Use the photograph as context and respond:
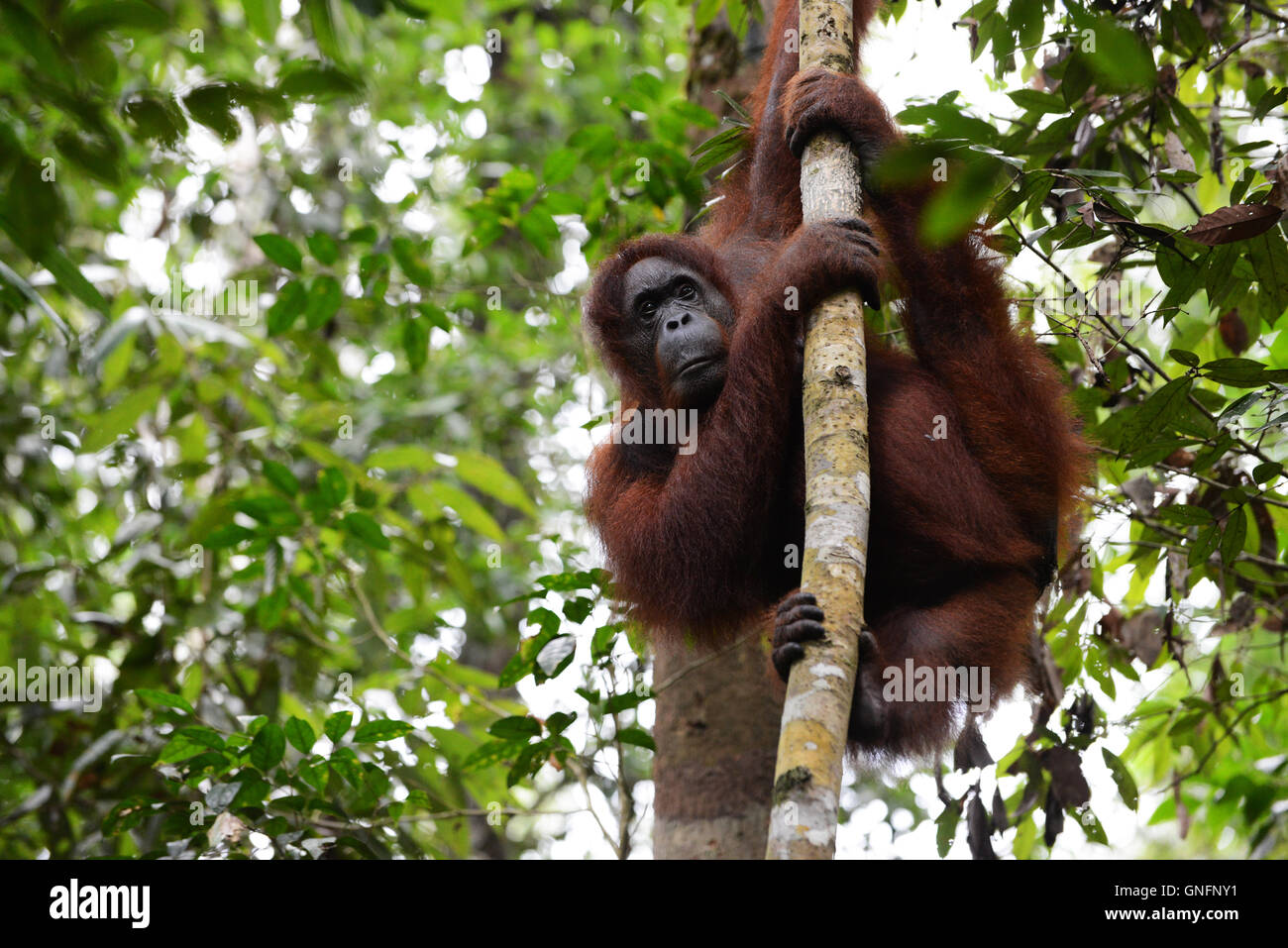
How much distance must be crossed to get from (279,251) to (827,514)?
3.38m

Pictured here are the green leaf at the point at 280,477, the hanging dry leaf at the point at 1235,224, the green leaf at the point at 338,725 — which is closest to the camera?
the hanging dry leaf at the point at 1235,224

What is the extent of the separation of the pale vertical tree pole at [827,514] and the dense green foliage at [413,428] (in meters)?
0.43

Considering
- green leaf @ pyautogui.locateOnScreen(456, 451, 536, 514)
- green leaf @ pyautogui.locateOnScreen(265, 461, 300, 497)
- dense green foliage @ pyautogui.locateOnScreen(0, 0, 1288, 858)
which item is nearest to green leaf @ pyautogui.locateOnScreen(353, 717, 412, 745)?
dense green foliage @ pyautogui.locateOnScreen(0, 0, 1288, 858)

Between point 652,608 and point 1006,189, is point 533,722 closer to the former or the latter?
point 652,608

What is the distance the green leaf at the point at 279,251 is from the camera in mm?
4855

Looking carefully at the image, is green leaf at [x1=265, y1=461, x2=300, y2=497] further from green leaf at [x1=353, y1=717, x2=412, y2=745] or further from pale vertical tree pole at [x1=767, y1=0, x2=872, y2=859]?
pale vertical tree pole at [x1=767, y1=0, x2=872, y2=859]

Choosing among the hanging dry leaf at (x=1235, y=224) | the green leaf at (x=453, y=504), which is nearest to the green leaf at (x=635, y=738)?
the green leaf at (x=453, y=504)

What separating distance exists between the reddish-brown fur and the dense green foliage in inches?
8.6

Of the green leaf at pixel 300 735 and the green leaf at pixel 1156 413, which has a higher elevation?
the green leaf at pixel 1156 413

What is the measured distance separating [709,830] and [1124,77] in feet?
10.5

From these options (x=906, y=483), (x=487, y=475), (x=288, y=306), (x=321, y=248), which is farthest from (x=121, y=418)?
(x=906, y=483)

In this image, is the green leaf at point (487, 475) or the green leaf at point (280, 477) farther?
the green leaf at point (487, 475)

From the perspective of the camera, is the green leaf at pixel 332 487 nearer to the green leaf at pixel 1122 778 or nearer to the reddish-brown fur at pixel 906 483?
the reddish-brown fur at pixel 906 483
